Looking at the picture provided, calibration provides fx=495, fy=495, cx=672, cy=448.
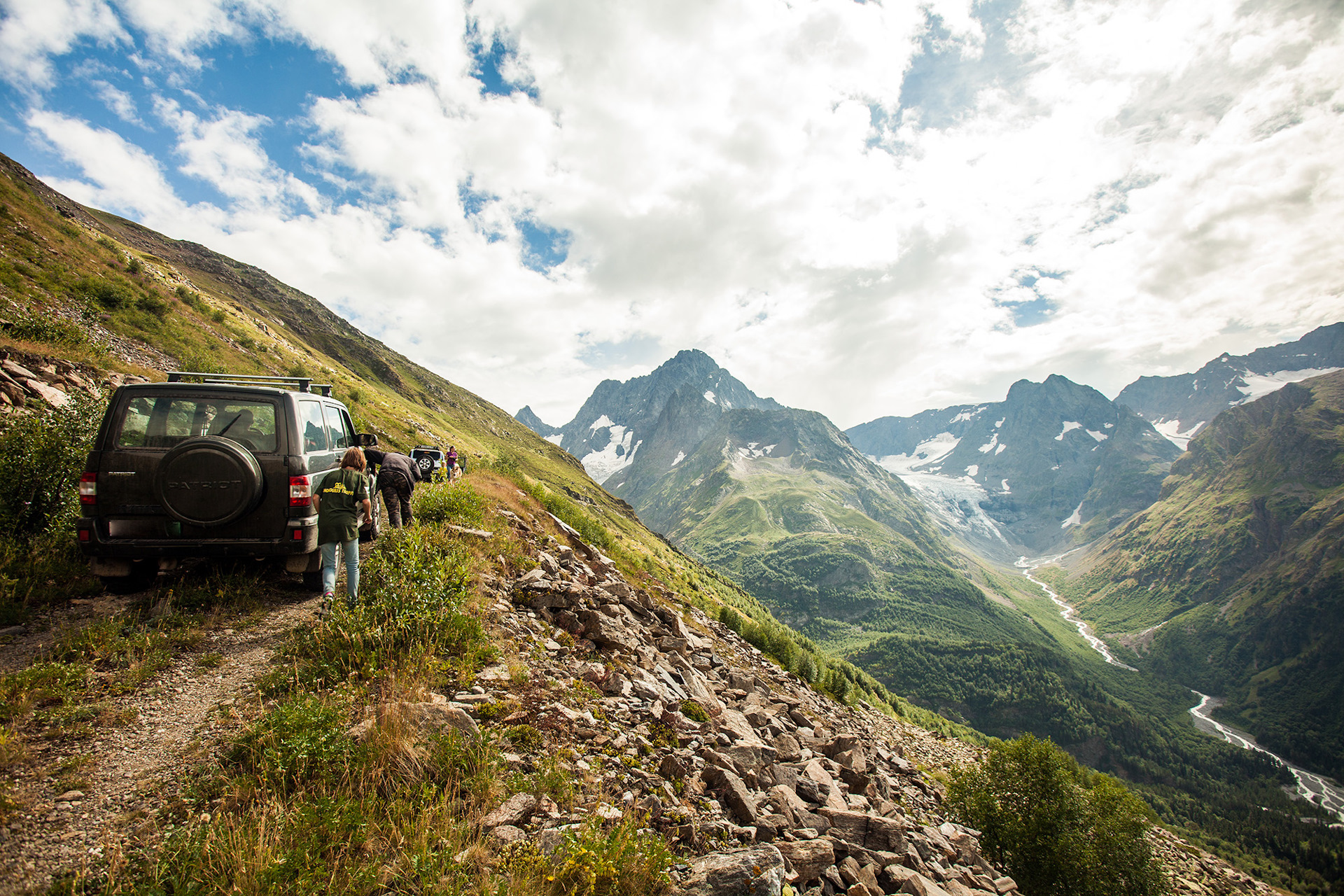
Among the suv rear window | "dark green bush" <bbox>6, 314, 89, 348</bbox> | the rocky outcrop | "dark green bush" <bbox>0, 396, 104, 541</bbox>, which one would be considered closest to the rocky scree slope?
the suv rear window

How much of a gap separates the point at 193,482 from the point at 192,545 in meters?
1.11

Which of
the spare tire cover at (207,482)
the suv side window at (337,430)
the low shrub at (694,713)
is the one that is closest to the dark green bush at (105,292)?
the suv side window at (337,430)

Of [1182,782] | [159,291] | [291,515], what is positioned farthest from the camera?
[1182,782]

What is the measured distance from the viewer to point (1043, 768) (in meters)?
32.4

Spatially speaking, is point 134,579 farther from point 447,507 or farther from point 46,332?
point 46,332

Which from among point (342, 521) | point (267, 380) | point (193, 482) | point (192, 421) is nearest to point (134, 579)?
point (193, 482)

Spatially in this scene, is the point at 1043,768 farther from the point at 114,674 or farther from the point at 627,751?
the point at 114,674

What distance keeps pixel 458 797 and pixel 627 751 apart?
9.80 ft

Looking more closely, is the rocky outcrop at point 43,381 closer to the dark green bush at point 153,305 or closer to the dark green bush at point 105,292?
the dark green bush at point 105,292

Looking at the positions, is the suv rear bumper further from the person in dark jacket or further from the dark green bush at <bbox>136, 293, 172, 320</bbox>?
the dark green bush at <bbox>136, 293, 172, 320</bbox>

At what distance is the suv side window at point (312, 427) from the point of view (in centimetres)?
960

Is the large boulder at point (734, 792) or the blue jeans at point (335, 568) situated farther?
the blue jeans at point (335, 568)

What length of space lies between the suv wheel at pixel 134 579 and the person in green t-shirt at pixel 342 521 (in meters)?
2.61

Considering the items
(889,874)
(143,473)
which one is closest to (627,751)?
(889,874)
